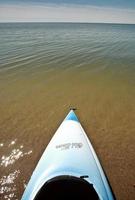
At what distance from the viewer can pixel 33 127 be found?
259 inches

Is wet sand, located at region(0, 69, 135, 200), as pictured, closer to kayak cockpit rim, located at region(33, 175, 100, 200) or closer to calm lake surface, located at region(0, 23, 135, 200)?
calm lake surface, located at region(0, 23, 135, 200)

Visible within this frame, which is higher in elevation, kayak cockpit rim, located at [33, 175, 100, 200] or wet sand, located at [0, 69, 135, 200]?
wet sand, located at [0, 69, 135, 200]

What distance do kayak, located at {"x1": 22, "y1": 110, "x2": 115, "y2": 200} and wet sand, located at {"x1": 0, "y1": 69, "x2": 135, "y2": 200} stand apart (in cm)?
33

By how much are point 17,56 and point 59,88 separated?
7188 mm

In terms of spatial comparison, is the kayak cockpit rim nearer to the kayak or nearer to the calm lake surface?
the kayak

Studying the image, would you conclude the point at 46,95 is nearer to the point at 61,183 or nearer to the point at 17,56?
the point at 61,183

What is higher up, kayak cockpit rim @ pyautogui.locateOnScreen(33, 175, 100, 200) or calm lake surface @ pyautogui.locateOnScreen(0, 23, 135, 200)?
calm lake surface @ pyautogui.locateOnScreen(0, 23, 135, 200)

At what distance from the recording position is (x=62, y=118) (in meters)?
7.09

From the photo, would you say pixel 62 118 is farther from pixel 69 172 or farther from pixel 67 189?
pixel 67 189

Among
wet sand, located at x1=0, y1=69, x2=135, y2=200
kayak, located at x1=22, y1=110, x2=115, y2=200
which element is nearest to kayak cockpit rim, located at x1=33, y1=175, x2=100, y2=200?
kayak, located at x1=22, y1=110, x2=115, y2=200

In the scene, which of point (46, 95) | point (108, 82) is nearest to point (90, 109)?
point (46, 95)

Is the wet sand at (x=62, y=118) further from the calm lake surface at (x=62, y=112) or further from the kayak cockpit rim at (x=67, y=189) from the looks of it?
the kayak cockpit rim at (x=67, y=189)

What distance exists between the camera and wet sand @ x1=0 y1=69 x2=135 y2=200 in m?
4.96

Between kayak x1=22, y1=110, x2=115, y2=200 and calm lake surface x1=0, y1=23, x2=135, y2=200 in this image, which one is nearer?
kayak x1=22, y1=110, x2=115, y2=200
